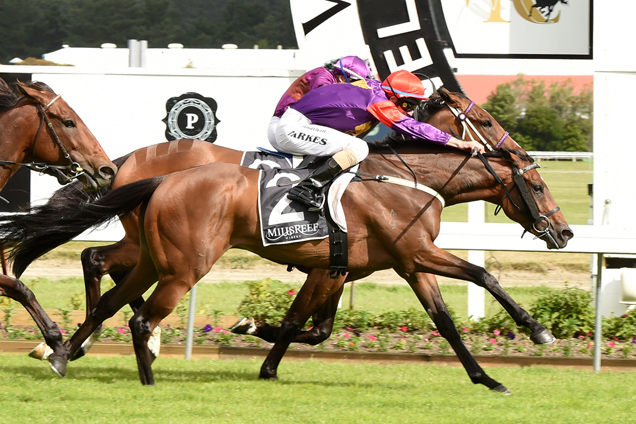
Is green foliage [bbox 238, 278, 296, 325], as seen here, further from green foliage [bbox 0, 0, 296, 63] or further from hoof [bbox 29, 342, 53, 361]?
green foliage [bbox 0, 0, 296, 63]

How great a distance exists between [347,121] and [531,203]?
118 cm

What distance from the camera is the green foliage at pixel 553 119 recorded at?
18.6m

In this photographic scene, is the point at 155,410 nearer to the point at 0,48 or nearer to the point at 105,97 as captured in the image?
the point at 105,97

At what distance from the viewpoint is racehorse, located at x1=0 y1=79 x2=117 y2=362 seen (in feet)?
17.2

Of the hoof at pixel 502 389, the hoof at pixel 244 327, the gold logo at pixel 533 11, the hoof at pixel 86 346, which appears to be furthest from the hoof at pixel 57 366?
the gold logo at pixel 533 11

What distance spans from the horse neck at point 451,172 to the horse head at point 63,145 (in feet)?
5.55

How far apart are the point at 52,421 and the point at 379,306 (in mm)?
4945

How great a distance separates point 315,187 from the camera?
489 cm

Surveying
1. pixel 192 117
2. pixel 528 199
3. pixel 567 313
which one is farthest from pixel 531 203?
pixel 192 117

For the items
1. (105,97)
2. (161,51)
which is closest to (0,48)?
(161,51)

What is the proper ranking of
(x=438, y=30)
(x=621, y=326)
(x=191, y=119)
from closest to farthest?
(x=621, y=326), (x=438, y=30), (x=191, y=119)

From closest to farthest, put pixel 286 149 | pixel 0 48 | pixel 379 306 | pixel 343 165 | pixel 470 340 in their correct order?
pixel 343 165
pixel 286 149
pixel 470 340
pixel 379 306
pixel 0 48

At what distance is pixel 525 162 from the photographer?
5.26m

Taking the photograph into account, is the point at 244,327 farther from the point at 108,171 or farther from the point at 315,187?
the point at 108,171
